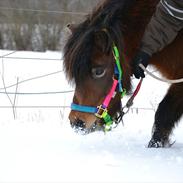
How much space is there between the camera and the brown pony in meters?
3.57

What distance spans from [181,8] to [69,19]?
18.5 ft

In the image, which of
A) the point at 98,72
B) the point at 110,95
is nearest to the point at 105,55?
the point at 98,72

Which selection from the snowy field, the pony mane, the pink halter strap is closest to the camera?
the snowy field

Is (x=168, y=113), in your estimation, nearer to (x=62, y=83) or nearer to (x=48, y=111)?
(x=48, y=111)

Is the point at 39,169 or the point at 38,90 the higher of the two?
the point at 39,169

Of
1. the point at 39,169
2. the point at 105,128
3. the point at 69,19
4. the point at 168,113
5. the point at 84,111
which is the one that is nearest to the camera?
the point at 39,169

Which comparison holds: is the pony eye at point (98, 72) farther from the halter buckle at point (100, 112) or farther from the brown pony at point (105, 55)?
the halter buckle at point (100, 112)

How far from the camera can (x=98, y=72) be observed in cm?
363

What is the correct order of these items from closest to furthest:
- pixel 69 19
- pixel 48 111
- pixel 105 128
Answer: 1. pixel 105 128
2. pixel 48 111
3. pixel 69 19

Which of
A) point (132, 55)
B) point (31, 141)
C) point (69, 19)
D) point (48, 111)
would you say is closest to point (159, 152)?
point (132, 55)

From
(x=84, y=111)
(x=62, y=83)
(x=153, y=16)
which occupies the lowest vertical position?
(x=62, y=83)

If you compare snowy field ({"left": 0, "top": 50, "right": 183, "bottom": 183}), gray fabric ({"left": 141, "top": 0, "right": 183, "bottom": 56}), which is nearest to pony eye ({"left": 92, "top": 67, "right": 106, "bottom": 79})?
gray fabric ({"left": 141, "top": 0, "right": 183, "bottom": 56})

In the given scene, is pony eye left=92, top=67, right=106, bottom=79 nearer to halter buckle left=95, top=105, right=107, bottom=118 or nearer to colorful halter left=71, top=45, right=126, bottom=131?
colorful halter left=71, top=45, right=126, bottom=131

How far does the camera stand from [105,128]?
3.83 meters
